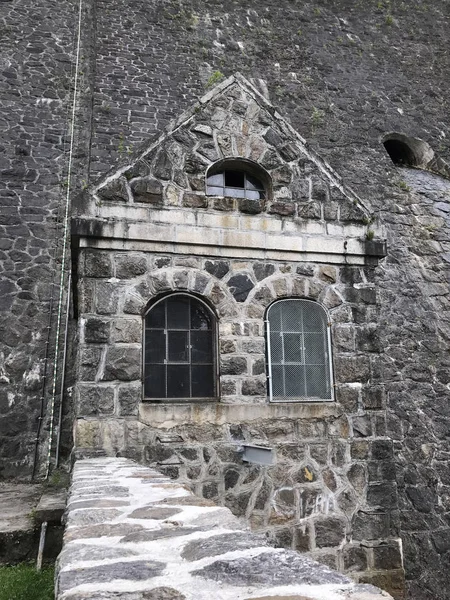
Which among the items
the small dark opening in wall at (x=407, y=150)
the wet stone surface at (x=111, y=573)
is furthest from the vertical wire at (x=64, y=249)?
the small dark opening in wall at (x=407, y=150)

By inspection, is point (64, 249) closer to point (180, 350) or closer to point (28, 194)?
point (28, 194)

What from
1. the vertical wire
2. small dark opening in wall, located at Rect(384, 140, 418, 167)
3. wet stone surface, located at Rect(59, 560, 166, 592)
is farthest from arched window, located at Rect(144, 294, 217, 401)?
small dark opening in wall, located at Rect(384, 140, 418, 167)

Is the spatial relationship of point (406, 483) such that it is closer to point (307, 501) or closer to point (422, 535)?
point (422, 535)

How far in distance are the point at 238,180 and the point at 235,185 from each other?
81 millimetres

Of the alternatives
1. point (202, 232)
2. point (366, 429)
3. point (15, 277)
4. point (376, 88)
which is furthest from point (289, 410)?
point (376, 88)

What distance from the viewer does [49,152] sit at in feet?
41.9

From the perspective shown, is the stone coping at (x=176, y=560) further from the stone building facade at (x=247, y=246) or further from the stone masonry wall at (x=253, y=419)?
the stone building facade at (x=247, y=246)

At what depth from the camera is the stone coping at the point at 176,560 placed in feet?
5.49

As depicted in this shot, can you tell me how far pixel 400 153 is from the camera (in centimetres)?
1647

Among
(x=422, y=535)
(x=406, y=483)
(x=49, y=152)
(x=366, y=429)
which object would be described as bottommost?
(x=422, y=535)

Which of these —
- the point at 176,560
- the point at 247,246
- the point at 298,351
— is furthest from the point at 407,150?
the point at 176,560

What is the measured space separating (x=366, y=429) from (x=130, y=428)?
2.67m

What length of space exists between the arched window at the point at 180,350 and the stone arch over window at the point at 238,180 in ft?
4.78

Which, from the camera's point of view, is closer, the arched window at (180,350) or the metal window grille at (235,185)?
the arched window at (180,350)
